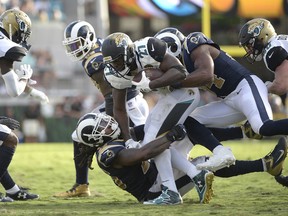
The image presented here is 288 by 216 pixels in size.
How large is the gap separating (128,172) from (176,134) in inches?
18.9

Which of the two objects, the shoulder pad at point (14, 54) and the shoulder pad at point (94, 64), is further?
the shoulder pad at point (94, 64)

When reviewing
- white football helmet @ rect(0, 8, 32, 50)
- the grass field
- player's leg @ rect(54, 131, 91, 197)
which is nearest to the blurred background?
the grass field

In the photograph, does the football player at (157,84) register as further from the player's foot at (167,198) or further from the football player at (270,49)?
the football player at (270,49)

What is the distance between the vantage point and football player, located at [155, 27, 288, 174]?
5.93 meters

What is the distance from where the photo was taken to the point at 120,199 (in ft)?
21.1

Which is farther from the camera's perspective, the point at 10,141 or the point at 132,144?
the point at 10,141

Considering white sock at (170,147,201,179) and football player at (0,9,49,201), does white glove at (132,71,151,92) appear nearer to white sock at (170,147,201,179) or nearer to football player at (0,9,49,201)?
white sock at (170,147,201,179)

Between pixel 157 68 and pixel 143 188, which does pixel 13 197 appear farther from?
pixel 157 68

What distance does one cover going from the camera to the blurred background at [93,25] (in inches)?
603

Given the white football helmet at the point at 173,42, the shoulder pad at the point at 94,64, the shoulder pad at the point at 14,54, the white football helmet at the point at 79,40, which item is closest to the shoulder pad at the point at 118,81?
the white football helmet at the point at 173,42

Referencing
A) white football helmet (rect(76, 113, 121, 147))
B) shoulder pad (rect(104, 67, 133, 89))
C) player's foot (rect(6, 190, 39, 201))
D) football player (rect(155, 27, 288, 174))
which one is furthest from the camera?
player's foot (rect(6, 190, 39, 201))

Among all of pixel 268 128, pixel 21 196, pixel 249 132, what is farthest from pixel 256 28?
pixel 21 196

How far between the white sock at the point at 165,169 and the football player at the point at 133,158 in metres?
0.05

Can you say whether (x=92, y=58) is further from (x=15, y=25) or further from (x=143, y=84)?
(x=143, y=84)
